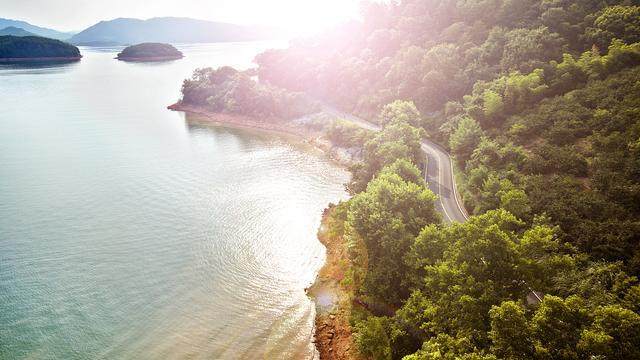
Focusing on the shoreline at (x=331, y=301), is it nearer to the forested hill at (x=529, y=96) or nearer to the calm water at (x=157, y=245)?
the calm water at (x=157, y=245)

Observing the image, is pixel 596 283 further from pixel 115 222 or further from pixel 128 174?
pixel 128 174

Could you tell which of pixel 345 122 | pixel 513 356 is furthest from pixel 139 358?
pixel 345 122

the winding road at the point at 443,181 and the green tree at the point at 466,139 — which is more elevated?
the green tree at the point at 466,139

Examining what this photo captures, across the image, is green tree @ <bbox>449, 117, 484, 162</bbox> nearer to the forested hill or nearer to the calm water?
the forested hill

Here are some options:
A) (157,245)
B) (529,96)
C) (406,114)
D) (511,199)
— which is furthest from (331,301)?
(529,96)

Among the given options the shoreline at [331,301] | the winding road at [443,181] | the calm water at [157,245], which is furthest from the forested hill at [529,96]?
the calm water at [157,245]

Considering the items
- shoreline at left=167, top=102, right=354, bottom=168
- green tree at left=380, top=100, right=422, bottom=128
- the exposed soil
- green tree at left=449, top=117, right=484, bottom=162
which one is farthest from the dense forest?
shoreline at left=167, top=102, right=354, bottom=168
